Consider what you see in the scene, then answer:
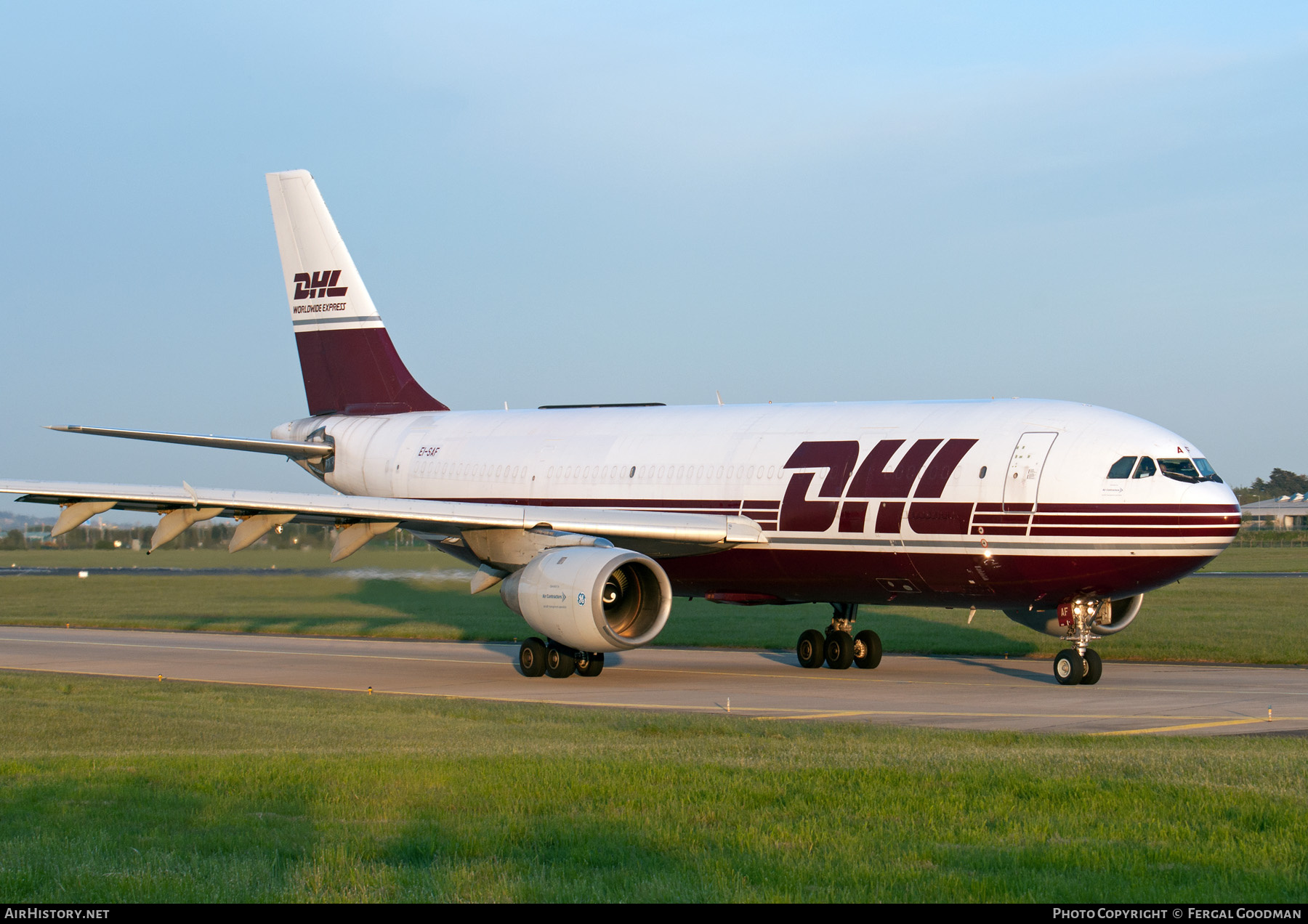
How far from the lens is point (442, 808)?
356 inches

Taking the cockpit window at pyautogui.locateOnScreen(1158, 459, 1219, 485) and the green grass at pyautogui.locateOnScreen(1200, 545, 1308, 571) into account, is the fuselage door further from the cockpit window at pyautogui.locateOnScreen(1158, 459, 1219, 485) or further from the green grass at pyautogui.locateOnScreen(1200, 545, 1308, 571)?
the green grass at pyautogui.locateOnScreen(1200, 545, 1308, 571)

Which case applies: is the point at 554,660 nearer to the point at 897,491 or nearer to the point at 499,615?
the point at 897,491

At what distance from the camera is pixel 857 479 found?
21109 millimetres

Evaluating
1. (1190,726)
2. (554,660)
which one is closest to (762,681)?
(554,660)

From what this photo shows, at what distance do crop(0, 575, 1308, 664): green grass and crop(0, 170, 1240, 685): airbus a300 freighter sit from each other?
409 cm

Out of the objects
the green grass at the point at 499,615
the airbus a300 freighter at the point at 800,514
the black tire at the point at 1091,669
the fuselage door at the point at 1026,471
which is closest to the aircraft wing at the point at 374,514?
the airbus a300 freighter at the point at 800,514

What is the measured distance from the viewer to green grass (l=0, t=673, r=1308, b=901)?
6852 millimetres

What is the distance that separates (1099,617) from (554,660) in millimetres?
8277

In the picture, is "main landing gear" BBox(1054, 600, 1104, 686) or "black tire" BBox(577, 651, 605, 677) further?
"black tire" BBox(577, 651, 605, 677)

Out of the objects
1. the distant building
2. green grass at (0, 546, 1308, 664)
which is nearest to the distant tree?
the distant building

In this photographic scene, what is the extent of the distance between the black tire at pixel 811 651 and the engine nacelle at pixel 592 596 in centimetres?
363

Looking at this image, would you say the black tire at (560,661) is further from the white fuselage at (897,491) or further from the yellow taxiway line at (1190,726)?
the yellow taxiway line at (1190,726)

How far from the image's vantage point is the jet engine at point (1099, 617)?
66.1ft

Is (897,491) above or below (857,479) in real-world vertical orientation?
below
